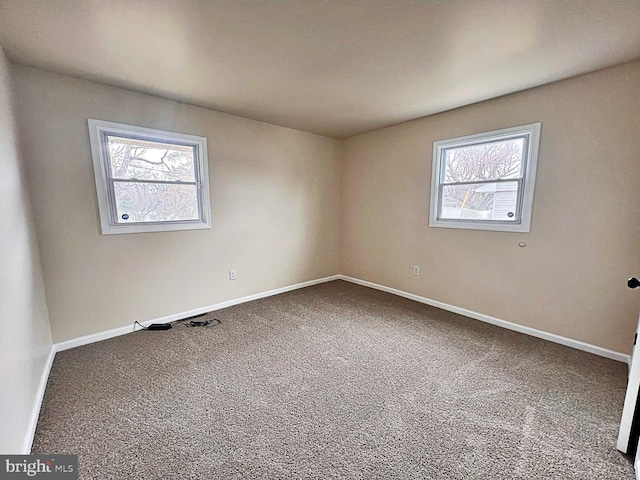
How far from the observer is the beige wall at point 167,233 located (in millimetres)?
2318

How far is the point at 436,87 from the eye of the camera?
2557 millimetres

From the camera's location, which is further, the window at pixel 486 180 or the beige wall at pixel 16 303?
the window at pixel 486 180

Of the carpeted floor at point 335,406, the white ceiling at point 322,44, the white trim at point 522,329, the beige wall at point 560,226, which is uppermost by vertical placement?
the white ceiling at point 322,44

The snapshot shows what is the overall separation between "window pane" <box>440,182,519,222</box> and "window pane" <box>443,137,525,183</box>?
4.0 inches

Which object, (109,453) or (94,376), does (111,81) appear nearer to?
(94,376)

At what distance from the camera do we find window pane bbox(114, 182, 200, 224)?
8.92 ft

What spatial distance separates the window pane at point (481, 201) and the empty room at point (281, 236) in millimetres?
24

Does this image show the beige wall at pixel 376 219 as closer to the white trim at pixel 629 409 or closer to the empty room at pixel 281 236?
the empty room at pixel 281 236

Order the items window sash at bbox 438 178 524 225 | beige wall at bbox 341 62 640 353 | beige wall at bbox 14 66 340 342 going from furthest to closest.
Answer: window sash at bbox 438 178 524 225
beige wall at bbox 14 66 340 342
beige wall at bbox 341 62 640 353

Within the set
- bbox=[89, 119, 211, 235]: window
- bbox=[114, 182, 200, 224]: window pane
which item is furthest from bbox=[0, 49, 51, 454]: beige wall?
bbox=[114, 182, 200, 224]: window pane

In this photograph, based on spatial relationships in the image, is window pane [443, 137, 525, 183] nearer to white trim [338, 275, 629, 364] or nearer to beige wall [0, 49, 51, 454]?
white trim [338, 275, 629, 364]

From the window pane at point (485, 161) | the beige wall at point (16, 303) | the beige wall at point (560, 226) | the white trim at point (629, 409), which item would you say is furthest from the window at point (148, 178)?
the white trim at point (629, 409)

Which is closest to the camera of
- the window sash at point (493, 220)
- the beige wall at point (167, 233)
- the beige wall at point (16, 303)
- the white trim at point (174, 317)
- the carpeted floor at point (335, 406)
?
the beige wall at point (16, 303)

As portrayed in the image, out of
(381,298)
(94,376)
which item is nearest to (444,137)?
(381,298)
